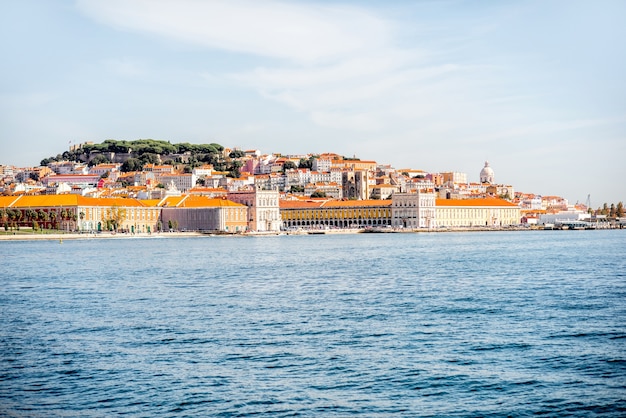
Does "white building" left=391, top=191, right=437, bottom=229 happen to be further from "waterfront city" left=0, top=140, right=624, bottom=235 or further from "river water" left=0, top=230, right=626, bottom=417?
"river water" left=0, top=230, right=626, bottom=417

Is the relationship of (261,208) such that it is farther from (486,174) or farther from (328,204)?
(486,174)

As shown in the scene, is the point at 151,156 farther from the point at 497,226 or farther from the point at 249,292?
the point at 249,292

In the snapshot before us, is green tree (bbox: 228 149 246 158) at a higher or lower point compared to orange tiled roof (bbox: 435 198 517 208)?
higher

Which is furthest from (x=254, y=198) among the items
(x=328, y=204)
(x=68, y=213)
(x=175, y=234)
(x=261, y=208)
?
(x=68, y=213)

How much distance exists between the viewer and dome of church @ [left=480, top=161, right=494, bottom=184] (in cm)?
17136

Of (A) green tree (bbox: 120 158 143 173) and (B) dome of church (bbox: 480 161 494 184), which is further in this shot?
(B) dome of church (bbox: 480 161 494 184)

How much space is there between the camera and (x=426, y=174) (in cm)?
16575

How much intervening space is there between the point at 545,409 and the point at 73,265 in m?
29.1

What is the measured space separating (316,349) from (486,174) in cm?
16148

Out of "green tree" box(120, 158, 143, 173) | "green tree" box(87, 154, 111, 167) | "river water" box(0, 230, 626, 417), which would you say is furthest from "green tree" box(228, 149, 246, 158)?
"river water" box(0, 230, 626, 417)

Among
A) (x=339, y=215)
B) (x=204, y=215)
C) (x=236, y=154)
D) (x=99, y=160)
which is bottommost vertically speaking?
(x=339, y=215)

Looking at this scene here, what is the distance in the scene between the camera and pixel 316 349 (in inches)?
543

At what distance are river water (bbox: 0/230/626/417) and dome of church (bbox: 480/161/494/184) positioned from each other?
14777 centimetres

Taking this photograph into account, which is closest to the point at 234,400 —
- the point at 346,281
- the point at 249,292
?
the point at 249,292
